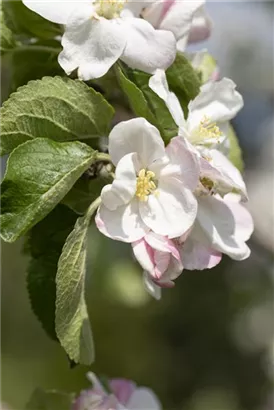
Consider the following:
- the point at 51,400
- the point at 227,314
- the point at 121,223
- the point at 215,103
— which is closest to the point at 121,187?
the point at 121,223

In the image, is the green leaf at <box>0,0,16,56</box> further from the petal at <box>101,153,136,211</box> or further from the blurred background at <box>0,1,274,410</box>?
the blurred background at <box>0,1,274,410</box>

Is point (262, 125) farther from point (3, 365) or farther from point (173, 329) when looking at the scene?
point (3, 365)

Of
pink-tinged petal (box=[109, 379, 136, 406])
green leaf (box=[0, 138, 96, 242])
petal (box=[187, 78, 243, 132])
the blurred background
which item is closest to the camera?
green leaf (box=[0, 138, 96, 242])

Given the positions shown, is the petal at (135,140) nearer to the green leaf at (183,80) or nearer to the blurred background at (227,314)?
the green leaf at (183,80)

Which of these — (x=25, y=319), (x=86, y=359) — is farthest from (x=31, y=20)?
(x=25, y=319)

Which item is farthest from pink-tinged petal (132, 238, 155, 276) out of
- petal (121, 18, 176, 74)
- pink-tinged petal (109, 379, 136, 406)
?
pink-tinged petal (109, 379, 136, 406)

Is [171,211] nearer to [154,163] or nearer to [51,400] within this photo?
[154,163]
